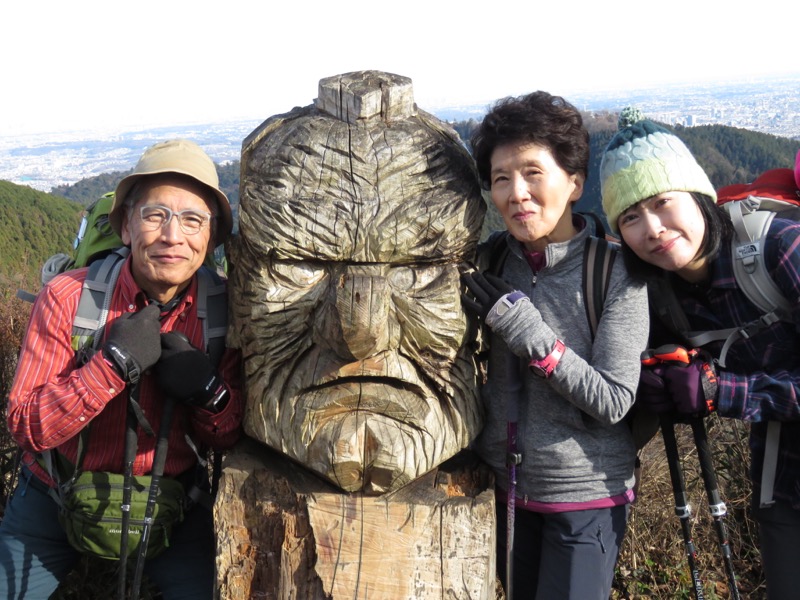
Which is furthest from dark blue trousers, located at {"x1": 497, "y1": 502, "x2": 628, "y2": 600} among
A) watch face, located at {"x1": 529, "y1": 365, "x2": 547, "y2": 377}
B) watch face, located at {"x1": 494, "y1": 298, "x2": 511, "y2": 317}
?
watch face, located at {"x1": 494, "y1": 298, "x2": 511, "y2": 317}

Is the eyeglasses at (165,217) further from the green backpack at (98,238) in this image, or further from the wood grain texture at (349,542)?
the wood grain texture at (349,542)

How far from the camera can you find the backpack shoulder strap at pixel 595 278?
2.11 m

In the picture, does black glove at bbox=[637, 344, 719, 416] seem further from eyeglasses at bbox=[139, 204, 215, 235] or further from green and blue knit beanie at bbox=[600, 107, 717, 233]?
eyeglasses at bbox=[139, 204, 215, 235]

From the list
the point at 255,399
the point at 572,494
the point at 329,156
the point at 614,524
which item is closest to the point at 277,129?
the point at 329,156

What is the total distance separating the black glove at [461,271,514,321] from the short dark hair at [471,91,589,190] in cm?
37

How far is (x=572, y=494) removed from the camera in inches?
83.6

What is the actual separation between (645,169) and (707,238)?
28cm

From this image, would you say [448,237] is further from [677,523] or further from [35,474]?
[677,523]

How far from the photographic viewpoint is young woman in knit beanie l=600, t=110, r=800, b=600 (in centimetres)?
206

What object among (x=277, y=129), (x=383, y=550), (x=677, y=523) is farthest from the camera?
(x=677, y=523)

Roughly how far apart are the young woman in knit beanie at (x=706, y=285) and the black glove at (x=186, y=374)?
4.28ft

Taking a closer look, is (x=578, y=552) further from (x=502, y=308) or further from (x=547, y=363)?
(x=502, y=308)

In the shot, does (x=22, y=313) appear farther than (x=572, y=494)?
Yes

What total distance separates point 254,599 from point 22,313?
2.66 metres
